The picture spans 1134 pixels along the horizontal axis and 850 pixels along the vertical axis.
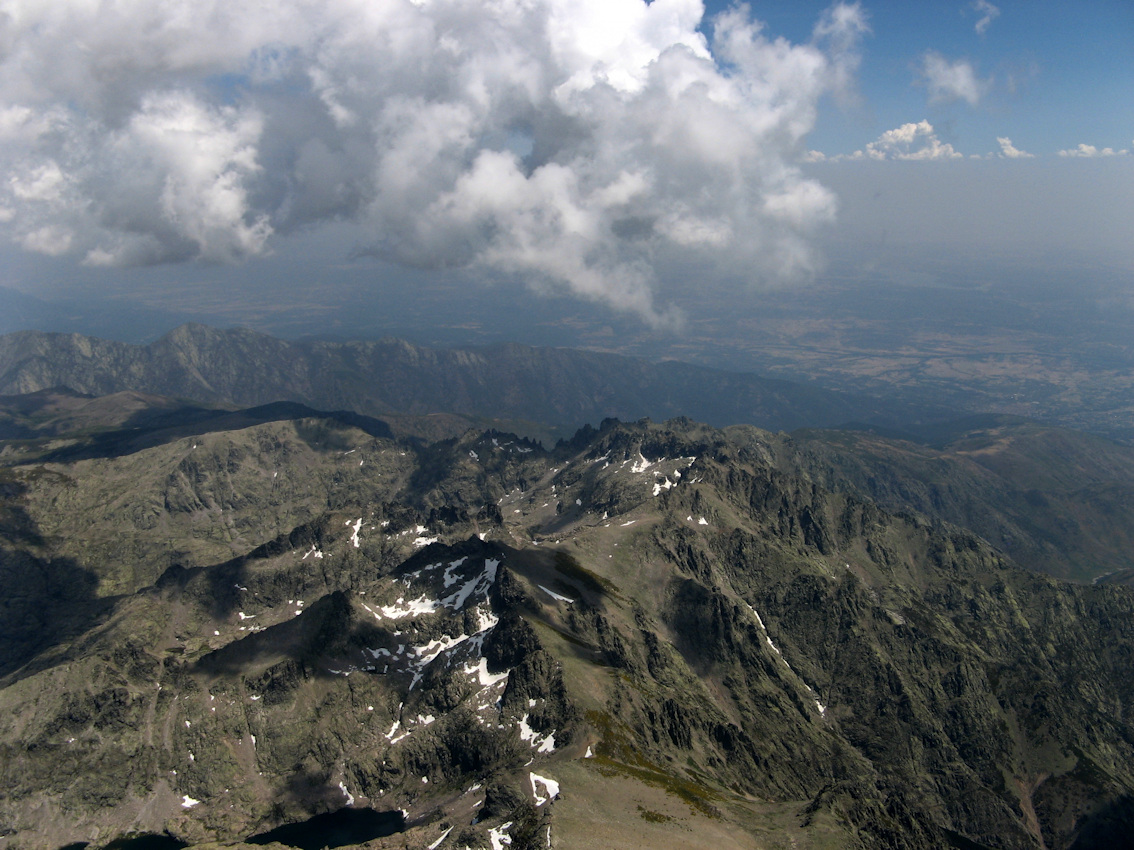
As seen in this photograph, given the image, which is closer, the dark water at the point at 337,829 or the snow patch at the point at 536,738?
the snow patch at the point at 536,738

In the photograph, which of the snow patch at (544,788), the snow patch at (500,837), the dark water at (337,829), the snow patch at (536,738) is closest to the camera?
the snow patch at (500,837)

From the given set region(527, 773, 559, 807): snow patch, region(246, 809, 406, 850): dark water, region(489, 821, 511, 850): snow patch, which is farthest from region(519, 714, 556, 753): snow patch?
region(489, 821, 511, 850): snow patch

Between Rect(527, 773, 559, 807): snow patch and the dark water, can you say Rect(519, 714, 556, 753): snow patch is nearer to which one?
Rect(527, 773, 559, 807): snow patch

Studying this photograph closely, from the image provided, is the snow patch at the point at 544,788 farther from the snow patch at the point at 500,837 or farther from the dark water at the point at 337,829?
the dark water at the point at 337,829

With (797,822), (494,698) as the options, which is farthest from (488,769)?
(797,822)

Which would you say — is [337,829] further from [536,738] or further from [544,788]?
[544,788]

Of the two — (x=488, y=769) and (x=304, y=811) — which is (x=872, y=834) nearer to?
(x=488, y=769)

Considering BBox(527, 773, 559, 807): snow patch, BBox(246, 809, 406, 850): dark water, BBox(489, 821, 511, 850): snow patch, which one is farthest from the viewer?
BBox(246, 809, 406, 850): dark water

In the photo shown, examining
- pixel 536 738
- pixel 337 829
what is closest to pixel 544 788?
pixel 536 738

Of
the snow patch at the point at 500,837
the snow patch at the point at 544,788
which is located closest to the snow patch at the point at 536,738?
the snow patch at the point at 544,788
